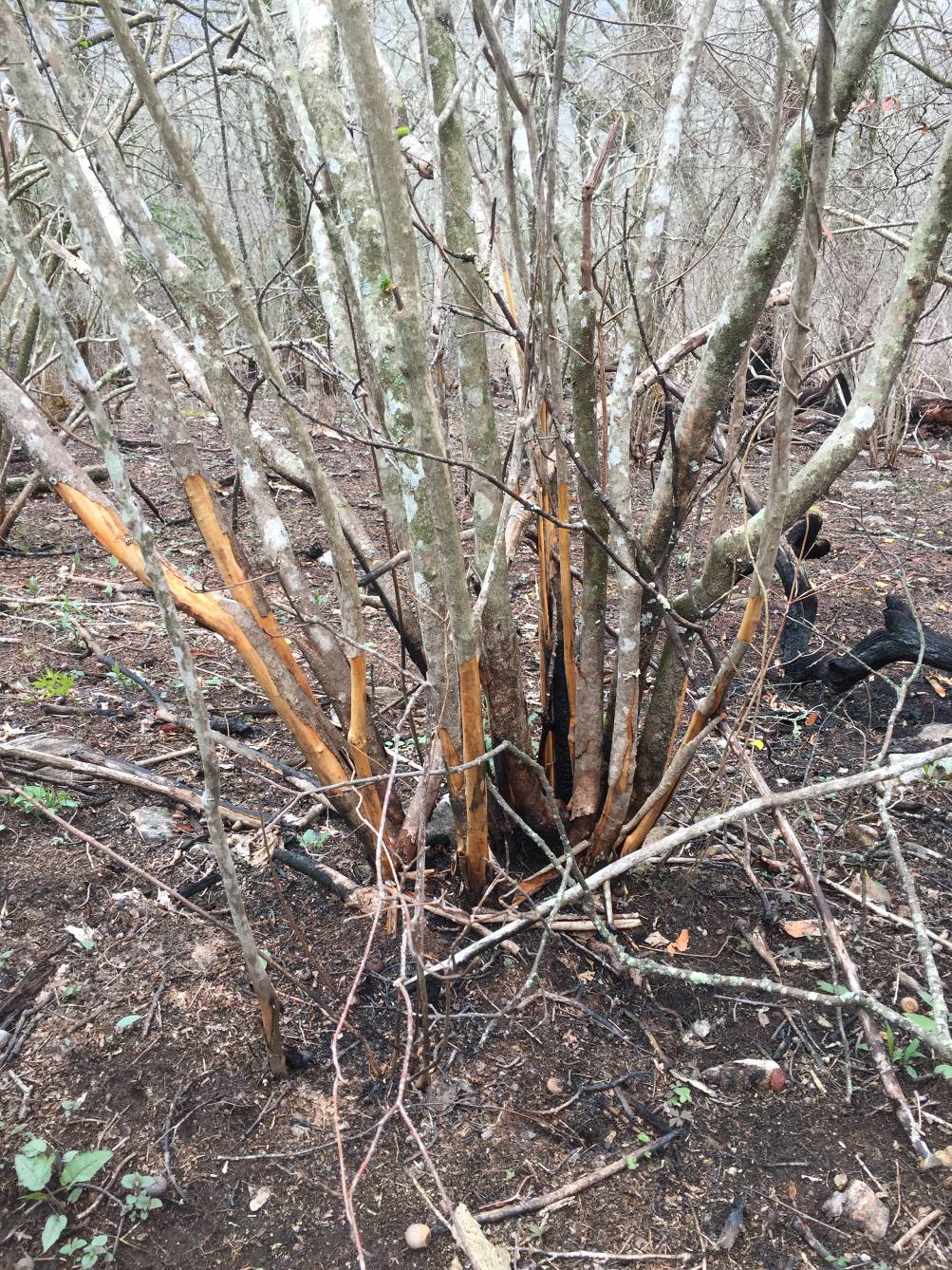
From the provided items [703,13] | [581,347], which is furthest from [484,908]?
[703,13]

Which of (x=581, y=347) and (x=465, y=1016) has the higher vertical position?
(x=581, y=347)

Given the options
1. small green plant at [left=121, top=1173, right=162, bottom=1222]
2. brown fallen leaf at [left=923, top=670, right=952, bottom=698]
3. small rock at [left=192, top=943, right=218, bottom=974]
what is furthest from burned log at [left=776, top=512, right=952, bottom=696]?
small green plant at [left=121, top=1173, right=162, bottom=1222]

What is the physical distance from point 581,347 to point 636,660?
86 centimetres

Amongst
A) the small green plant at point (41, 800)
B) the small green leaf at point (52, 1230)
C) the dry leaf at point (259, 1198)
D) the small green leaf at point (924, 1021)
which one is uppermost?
the small green plant at point (41, 800)

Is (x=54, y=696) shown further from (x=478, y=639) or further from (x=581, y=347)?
(x=581, y=347)

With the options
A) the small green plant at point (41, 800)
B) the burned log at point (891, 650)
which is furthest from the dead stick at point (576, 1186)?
the burned log at point (891, 650)

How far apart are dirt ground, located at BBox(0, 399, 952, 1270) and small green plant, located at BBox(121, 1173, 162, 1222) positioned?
2cm

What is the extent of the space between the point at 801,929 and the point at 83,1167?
189 centimetres

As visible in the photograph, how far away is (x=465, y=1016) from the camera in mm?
2107

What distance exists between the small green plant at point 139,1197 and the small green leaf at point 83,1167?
68 mm

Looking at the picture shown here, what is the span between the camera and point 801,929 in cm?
234

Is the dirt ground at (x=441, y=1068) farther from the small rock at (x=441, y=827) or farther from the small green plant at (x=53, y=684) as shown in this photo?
the small green plant at (x=53, y=684)

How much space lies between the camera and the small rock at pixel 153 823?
2.61 m

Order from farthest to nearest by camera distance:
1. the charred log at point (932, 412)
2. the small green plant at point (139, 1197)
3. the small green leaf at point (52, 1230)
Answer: the charred log at point (932, 412) → the small green plant at point (139, 1197) → the small green leaf at point (52, 1230)
